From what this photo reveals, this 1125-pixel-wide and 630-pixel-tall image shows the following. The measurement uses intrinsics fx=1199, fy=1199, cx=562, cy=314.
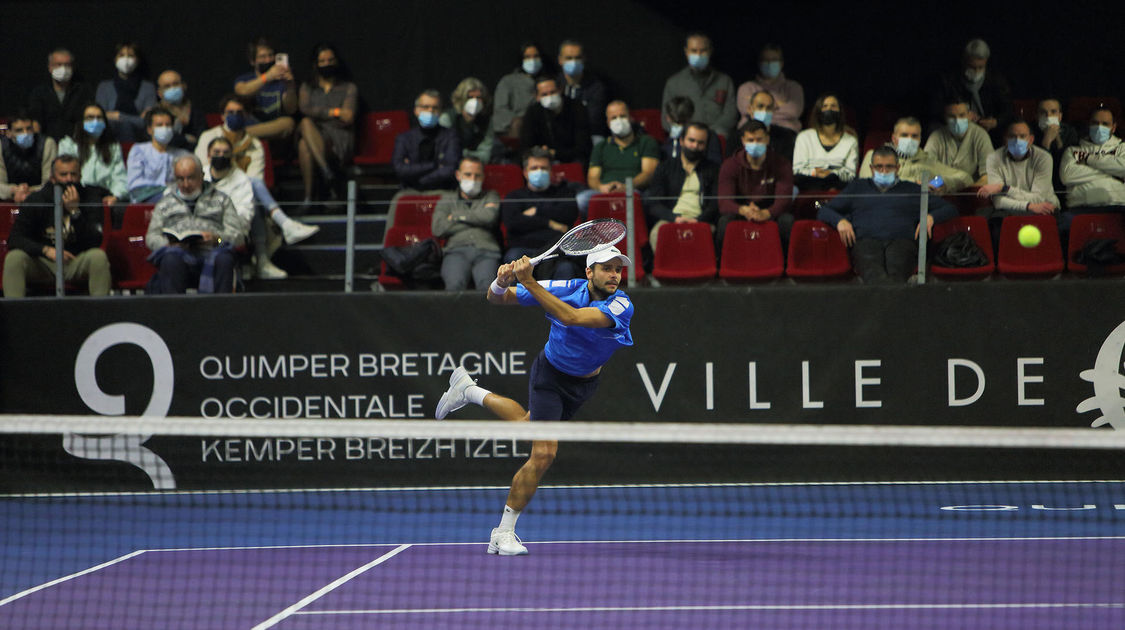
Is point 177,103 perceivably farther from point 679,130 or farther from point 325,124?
point 679,130

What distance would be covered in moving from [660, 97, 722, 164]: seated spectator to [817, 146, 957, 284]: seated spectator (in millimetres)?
1602

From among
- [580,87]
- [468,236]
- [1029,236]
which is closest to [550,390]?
[468,236]

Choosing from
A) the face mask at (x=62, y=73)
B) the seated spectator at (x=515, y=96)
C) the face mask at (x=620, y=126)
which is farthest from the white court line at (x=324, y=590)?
the face mask at (x=62, y=73)

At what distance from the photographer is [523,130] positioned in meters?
12.9

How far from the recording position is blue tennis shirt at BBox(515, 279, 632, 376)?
764 centimetres

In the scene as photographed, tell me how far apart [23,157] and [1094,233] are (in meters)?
10.8

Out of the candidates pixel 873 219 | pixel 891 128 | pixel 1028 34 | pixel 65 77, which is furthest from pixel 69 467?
pixel 1028 34

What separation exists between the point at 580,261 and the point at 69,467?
526 cm

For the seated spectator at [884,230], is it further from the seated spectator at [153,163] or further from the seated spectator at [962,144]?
the seated spectator at [153,163]

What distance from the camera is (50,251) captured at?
11461 mm

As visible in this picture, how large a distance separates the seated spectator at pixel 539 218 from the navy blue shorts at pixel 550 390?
2.79 meters

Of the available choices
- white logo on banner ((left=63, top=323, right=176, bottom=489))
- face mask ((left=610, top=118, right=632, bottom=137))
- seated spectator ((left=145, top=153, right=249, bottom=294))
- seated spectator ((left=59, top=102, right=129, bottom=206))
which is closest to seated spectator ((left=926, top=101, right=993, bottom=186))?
face mask ((left=610, top=118, right=632, bottom=137))

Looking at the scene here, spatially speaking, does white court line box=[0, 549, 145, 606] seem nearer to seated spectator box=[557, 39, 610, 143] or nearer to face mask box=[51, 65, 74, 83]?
seated spectator box=[557, 39, 610, 143]

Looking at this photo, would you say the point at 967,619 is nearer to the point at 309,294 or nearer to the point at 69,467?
the point at 309,294
